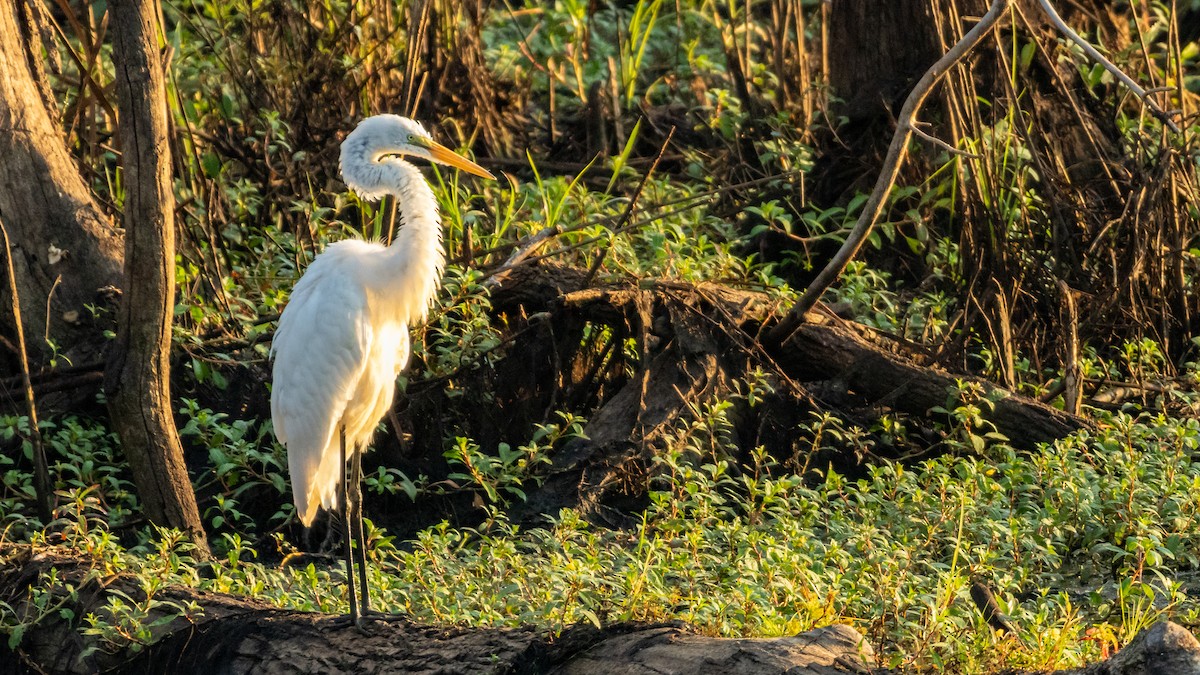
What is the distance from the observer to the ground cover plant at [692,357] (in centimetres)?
375

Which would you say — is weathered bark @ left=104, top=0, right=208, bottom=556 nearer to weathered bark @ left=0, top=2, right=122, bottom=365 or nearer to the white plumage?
the white plumage

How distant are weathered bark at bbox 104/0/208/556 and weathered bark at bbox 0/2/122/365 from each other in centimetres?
98

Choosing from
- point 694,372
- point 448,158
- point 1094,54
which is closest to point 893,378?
point 694,372

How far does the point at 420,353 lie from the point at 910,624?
260 centimetres

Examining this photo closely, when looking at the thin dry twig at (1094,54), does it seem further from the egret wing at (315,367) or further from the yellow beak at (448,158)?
the egret wing at (315,367)

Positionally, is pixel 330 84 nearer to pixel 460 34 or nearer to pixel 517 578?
pixel 460 34

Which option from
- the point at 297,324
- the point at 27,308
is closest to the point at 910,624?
the point at 297,324

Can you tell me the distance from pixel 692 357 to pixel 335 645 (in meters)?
2.19

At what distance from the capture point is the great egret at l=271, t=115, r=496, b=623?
4.02 meters

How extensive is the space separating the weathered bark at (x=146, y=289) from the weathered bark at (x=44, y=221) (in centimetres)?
98

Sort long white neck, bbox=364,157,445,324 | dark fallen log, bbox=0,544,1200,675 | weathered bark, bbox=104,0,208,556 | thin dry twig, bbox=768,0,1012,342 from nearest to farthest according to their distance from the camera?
dark fallen log, bbox=0,544,1200,675 → weathered bark, bbox=104,0,208,556 → long white neck, bbox=364,157,445,324 → thin dry twig, bbox=768,0,1012,342

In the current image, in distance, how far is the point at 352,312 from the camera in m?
4.04

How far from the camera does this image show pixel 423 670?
314 cm

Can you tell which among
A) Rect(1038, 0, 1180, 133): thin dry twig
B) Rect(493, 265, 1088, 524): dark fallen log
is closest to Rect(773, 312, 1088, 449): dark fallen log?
Rect(493, 265, 1088, 524): dark fallen log
